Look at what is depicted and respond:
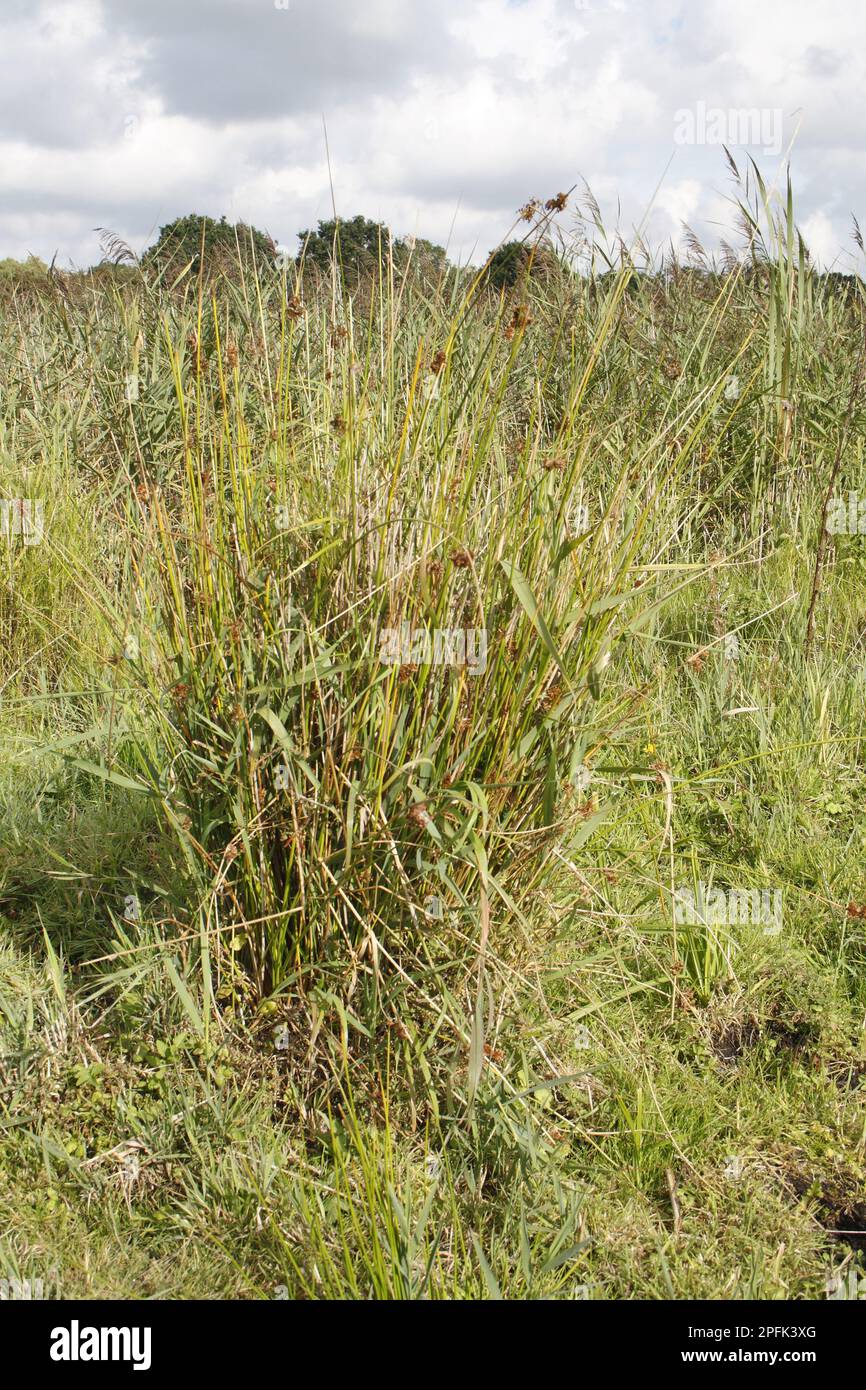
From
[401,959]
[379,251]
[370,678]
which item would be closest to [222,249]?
[379,251]

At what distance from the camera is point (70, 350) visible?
5.16 metres

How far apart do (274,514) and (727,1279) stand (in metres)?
1.64

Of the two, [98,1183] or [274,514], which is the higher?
[274,514]

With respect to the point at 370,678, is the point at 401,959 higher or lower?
lower

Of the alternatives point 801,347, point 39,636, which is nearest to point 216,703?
point 39,636

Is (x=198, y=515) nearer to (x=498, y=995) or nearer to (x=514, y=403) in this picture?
(x=498, y=995)

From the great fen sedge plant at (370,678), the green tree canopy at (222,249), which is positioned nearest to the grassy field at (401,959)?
the great fen sedge plant at (370,678)

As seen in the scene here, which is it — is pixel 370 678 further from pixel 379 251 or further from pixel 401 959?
pixel 379 251

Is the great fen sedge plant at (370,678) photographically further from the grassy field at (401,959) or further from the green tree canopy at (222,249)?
the green tree canopy at (222,249)

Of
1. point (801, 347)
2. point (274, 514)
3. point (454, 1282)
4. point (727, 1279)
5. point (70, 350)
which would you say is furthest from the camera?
point (70, 350)

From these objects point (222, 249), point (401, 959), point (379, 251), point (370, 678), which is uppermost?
point (222, 249)

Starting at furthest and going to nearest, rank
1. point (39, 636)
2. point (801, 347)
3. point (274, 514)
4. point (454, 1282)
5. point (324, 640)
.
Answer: point (801, 347)
point (39, 636)
point (274, 514)
point (324, 640)
point (454, 1282)

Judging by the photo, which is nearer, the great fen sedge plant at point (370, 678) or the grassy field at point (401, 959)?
the grassy field at point (401, 959)

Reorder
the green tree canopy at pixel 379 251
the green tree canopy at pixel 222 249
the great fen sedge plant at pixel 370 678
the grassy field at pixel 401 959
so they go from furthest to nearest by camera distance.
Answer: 1. the green tree canopy at pixel 222 249
2. the green tree canopy at pixel 379 251
3. the great fen sedge plant at pixel 370 678
4. the grassy field at pixel 401 959
